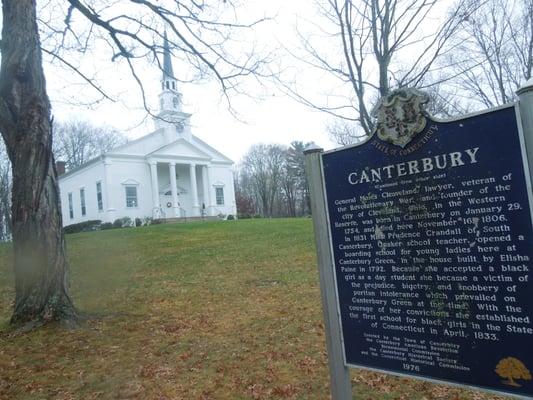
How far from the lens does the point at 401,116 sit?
109 inches

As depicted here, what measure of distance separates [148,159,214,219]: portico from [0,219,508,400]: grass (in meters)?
21.6

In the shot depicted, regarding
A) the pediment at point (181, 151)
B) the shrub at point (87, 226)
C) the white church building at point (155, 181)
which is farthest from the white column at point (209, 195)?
the shrub at point (87, 226)

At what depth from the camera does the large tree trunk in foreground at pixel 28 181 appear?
652cm

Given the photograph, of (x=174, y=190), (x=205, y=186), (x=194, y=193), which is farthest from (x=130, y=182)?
(x=205, y=186)

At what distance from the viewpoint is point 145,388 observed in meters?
4.58

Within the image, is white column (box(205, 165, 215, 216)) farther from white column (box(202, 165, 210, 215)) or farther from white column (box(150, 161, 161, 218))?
white column (box(150, 161, 161, 218))

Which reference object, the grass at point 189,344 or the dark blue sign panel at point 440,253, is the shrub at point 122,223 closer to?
the grass at point 189,344

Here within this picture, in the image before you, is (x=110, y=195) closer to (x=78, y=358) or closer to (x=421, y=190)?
(x=78, y=358)

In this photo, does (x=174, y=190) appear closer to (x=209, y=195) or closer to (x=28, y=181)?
(x=209, y=195)

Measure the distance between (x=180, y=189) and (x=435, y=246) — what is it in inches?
1348

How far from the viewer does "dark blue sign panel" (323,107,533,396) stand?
2.35 meters

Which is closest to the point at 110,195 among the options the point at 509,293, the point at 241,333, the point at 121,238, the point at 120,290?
the point at 121,238

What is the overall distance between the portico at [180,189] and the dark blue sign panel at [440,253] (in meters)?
30.9

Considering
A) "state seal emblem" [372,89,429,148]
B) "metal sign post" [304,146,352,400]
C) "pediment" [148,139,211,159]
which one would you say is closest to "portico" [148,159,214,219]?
"pediment" [148,139,211,159]
